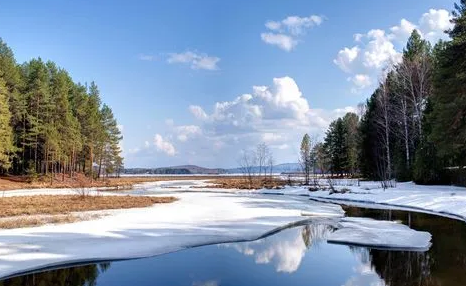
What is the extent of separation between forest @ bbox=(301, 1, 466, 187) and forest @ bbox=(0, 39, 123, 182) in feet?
137

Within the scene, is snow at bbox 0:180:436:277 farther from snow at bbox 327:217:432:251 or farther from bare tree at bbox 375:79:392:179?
bare tree at bbox 375:79:392:179

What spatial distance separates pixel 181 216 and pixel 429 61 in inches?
1381

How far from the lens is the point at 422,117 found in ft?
129

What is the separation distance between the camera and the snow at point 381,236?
13797mm

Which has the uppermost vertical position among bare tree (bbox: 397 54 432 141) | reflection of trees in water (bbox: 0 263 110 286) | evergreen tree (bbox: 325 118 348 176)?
bare tree (bbox: 397 54 432 141)

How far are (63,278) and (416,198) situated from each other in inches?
1007

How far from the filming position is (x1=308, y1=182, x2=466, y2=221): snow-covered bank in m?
23.4

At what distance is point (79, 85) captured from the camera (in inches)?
2682

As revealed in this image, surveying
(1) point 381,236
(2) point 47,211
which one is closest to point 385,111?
(1) point 381,236

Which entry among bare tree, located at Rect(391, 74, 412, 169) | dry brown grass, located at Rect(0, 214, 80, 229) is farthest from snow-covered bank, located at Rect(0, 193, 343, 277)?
bare tree, located at Rect(391, 74, 412, 169)

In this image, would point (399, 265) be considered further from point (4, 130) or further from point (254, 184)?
point (254, 184)

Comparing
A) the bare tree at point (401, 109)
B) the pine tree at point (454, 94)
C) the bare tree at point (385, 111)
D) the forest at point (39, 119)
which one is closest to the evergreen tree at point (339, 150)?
the bare tree at point (385, 111)

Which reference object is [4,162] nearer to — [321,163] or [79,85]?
[79,85]

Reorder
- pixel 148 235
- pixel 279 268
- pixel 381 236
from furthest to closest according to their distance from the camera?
pixel 381 236 < pixel 148 235 < pixel 279 268
